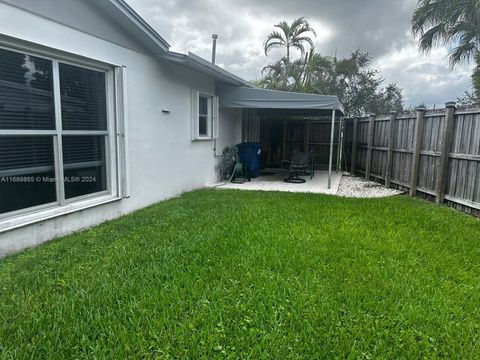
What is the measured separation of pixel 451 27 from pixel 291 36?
7953 mm

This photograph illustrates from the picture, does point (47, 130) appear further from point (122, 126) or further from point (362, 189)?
point (362, 189)

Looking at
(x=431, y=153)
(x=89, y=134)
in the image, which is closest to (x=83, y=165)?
(x=89, y=134)

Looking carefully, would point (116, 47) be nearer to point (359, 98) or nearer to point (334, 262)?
point (334, 262)

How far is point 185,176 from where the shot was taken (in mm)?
7535

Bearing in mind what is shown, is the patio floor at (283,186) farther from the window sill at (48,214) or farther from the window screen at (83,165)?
the window sill at (48,214)

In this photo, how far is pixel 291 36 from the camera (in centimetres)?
1709

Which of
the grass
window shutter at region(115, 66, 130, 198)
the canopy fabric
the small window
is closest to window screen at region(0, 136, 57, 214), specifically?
the grass

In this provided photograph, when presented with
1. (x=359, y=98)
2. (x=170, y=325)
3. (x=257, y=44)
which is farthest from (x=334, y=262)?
(x=359, y=98)

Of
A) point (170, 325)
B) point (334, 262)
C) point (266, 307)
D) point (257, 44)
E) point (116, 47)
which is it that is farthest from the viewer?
point (257, 44)

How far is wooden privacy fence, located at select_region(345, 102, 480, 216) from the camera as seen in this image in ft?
18.7

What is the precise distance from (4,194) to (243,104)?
6256 millimetres

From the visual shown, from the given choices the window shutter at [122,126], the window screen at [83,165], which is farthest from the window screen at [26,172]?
the window shutter at [122,126]

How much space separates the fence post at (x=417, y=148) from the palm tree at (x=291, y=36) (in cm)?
1138

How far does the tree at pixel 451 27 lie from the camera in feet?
34.5
